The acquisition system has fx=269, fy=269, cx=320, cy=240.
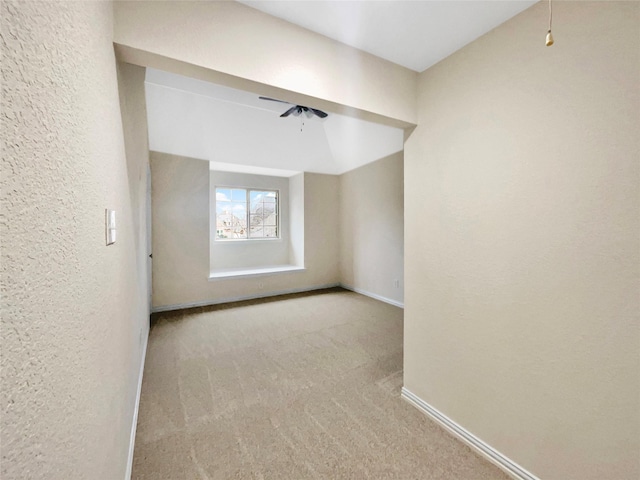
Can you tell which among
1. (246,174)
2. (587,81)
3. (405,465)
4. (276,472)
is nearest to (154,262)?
(246,174)

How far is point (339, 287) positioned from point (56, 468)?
5258 mm

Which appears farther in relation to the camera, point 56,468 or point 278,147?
point 278,147

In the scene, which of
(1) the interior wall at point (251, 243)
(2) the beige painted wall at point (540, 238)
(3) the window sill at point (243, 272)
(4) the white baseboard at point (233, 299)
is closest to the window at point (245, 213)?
(1) the interior wall at point (251, 243)

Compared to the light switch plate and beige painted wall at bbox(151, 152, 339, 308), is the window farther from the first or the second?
the light switch plate

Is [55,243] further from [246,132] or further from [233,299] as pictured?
[233,299]

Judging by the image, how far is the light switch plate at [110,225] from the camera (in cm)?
93

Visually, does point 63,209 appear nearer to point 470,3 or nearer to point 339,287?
point 470,3

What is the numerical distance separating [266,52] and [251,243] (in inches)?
178

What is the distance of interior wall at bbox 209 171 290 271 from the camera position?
531 cm

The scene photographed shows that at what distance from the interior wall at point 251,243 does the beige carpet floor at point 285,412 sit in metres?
2.19

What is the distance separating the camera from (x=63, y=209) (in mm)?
550

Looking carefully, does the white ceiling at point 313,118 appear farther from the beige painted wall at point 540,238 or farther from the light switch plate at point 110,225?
the light switch plate at point 110,225

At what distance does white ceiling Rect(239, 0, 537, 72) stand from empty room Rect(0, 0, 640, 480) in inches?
0.5

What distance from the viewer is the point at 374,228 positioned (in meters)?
4.82
